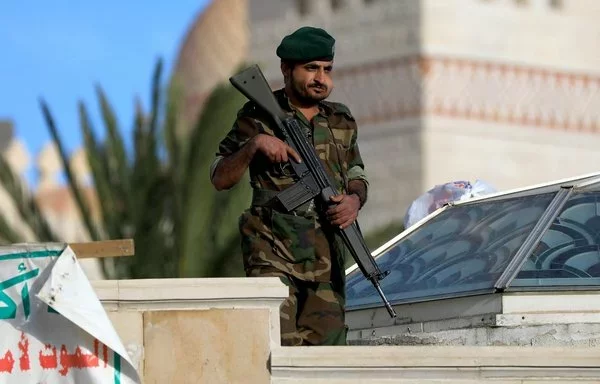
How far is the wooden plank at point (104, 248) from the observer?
8.53 meters

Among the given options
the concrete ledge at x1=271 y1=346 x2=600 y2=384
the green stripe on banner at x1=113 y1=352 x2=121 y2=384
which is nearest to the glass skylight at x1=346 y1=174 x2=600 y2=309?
the concrete ledge at x1=271 y1=346 x2=600 y2=384

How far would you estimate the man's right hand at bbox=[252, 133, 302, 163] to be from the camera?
29.7ft

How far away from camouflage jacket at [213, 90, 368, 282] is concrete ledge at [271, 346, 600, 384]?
2.29 ft

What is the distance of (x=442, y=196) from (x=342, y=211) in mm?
3215

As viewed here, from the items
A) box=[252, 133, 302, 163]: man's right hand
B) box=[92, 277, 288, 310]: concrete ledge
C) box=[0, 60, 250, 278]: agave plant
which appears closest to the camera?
box=[92, 277, 288, 310]: concrete ledge

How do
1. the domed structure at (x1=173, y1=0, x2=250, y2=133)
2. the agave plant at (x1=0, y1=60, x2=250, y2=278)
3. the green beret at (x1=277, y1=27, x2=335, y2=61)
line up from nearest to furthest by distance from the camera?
the green beret at (x1=277, y1=27, x2=335, y2=61) < the agave plant at (x1=0, y1=60, x2=250, y2=278) < the domed structure at (x1=173, y1=0, x2=250, y2=133)

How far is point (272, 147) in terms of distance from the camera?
9.04 metres

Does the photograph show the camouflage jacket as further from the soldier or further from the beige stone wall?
the beige stone wall

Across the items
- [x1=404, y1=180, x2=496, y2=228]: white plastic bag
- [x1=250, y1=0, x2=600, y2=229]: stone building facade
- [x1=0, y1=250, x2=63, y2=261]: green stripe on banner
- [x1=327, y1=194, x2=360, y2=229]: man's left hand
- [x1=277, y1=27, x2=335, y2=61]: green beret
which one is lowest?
[x1=0, y1=250, x2=63, y2=261]: green stripe on banner

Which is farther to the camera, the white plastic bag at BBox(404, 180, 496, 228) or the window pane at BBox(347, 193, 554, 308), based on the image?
the white plastic bag at BBox(404, 180, 496, 228)

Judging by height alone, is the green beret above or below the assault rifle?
above

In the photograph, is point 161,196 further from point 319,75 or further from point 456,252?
point 319,75

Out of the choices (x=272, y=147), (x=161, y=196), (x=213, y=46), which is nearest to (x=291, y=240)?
(x=272, y=147)

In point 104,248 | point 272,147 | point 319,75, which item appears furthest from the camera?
point 319,75
